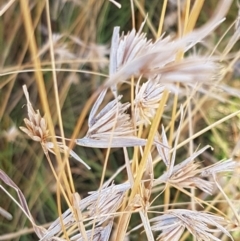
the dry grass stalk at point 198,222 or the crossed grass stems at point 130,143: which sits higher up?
the crossed grass stems at point 130,143

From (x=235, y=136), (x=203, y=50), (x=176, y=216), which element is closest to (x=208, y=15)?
(x=203, y=50)

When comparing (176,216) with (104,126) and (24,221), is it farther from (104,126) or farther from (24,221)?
(24,221)

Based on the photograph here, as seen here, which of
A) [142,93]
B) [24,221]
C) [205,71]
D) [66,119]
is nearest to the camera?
[205,71]

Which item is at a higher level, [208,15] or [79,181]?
[208,15]

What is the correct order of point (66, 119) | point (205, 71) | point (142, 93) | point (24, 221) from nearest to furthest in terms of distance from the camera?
point (205, 71), point (142, 93), point (24, 221), point (66, 119)

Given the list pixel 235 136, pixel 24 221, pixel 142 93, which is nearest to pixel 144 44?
pixel 142 93

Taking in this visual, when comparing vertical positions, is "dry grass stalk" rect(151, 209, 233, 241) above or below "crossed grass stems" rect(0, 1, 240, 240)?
below

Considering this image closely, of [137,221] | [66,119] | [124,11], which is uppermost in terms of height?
[124,11]

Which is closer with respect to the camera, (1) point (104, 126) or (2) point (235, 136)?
(1) point (104, 126)

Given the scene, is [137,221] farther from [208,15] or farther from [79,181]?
[208,15]
